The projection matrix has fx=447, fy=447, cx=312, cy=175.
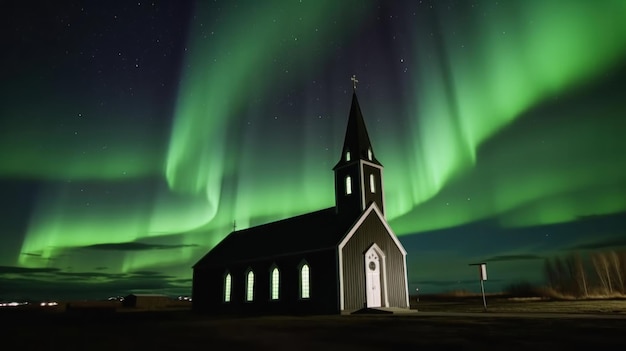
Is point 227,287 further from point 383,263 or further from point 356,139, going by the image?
point 356,139

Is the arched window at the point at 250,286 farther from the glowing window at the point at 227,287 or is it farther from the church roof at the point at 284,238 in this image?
the glowing window at the point at 227,287

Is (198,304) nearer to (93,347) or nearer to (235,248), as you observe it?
(235,248)

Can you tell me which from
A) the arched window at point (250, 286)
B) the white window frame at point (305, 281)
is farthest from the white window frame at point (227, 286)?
the white window frame at point (305, 281)

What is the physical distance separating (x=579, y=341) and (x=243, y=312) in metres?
28.5

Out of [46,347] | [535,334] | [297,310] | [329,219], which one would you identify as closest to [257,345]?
[46,347]

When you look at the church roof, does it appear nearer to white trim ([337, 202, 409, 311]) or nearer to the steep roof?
white trim ([337, 202, 409, 311])

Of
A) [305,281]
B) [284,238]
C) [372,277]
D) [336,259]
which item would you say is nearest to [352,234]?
[336,259]

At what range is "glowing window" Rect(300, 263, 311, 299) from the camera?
104 feet

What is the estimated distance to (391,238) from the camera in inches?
1331

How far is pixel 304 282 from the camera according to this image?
31.9 metres

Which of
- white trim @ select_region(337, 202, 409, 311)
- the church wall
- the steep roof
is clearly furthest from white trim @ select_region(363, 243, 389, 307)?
the steep roof

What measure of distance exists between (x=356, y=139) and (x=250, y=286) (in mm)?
14819

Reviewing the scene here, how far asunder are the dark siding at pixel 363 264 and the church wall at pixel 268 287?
3.11 ft

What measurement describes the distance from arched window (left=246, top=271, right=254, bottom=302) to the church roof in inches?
54.9
